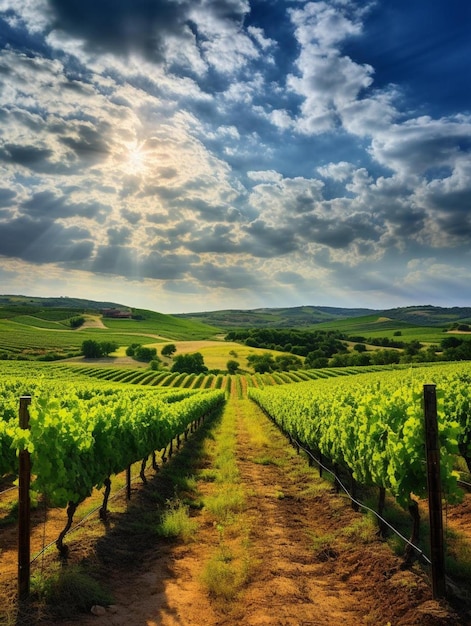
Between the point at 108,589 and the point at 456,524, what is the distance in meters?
8.34

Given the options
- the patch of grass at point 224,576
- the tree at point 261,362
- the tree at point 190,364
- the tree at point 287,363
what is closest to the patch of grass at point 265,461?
the patch of grass at point 224,576

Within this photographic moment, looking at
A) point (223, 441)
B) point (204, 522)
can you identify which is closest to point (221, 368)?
point (223, 441)

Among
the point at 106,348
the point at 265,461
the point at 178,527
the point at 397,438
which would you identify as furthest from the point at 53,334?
the point at 397,438

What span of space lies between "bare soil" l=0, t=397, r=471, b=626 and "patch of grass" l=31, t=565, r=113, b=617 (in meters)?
0.22

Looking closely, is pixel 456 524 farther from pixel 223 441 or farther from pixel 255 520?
pixel 223 441

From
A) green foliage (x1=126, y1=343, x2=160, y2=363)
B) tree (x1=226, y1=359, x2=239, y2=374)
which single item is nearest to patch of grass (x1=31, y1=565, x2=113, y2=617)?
tree (x1=226, y1=359, x2=239, y2=374)

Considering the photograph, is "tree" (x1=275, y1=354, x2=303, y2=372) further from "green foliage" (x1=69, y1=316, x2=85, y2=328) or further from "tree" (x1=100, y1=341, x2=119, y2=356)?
"green foliage" (x1=69, y1=316, x2=85, y2=328)

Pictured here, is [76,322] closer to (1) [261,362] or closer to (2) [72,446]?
(1) [261,362]

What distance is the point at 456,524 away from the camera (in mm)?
10617

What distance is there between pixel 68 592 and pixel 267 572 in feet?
12.0

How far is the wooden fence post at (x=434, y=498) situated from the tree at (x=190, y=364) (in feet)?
346

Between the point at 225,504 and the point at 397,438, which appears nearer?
the point at 397,438

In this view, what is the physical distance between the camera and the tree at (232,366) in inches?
4520

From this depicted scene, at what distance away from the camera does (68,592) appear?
701 centimetres
